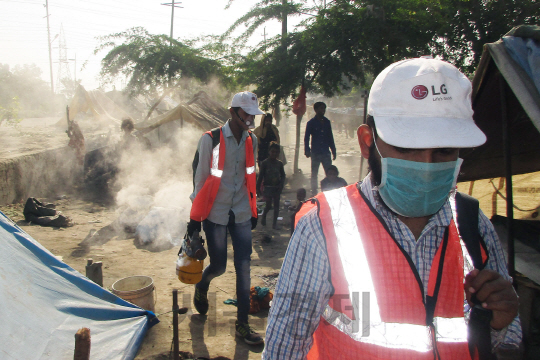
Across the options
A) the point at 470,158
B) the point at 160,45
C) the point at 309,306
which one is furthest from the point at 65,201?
the point at 160,45

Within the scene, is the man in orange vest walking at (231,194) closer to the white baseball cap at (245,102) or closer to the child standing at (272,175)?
the white baseball cap at (245,102)

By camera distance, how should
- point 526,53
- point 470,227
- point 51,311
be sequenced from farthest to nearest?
point 51,311, point 526,53, point 470,227

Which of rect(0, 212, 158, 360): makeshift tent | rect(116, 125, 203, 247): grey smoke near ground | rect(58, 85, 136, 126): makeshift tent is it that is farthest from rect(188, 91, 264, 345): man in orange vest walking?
rect(58, 85, 136, 126): makeshift tent

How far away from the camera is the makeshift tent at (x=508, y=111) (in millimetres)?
2141

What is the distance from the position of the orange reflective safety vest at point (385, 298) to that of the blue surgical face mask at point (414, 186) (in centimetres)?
9

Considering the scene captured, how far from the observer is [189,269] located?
3322mm

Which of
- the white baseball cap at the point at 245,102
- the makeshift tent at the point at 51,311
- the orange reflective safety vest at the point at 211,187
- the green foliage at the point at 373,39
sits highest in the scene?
the green foliage at the point at 373,39

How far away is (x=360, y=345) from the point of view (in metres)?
1.05

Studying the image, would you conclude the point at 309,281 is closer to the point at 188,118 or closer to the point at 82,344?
the point at 82,344

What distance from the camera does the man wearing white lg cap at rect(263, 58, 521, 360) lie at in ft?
3.42

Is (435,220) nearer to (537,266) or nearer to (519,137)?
(537,266)

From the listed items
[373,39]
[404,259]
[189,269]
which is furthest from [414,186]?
[373,39]

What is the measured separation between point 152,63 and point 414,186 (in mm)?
18039

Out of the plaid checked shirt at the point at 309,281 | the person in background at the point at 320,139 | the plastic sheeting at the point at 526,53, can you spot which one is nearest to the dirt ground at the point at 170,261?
the person in background at the point at 320,139
